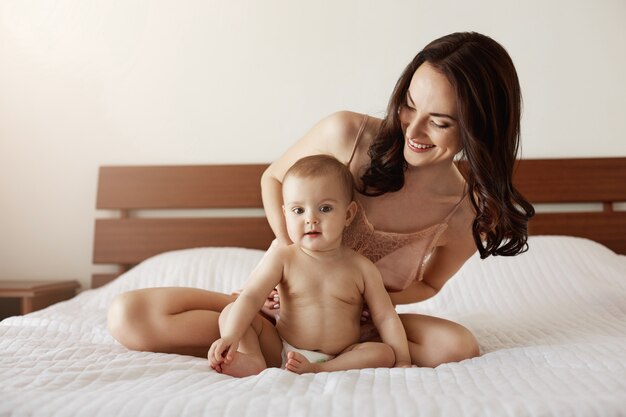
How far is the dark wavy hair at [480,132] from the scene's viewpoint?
3.90ft

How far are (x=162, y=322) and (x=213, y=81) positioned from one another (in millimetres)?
1586

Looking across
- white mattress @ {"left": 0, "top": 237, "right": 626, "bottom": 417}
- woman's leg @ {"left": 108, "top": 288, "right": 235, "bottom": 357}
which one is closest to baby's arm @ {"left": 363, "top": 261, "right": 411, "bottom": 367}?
white mattress @ {"left": 0, "top": 237, "right": 626, "bottom": 417}

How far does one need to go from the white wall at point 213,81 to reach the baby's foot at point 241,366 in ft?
5.17

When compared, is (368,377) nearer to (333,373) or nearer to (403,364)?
(333,373)

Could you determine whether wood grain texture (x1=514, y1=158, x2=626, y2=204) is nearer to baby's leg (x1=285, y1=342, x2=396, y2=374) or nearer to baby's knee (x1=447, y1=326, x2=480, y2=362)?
baby's knee (x1=447, y1=326, x2=480, y2=362)

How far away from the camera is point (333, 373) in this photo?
106cm

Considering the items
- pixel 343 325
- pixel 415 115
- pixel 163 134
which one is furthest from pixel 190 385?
pixel 163 134

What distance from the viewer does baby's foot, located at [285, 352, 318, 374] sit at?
108 cm

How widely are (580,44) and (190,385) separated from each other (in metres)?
2.28

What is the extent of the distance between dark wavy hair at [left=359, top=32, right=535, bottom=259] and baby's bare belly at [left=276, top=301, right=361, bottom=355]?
30cm

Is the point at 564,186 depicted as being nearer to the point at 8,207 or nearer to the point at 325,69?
the point at 325,69

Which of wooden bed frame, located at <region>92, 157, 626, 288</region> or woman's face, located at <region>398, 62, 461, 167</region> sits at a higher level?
woman's face, located at <region>398, 62, 461, 167</region>

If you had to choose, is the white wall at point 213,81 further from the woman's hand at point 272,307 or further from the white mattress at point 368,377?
the woman's hand at point 272,307

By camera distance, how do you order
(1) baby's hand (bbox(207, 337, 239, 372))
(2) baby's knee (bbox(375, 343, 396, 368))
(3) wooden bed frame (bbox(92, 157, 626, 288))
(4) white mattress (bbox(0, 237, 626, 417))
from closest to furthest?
(4) white mattress (bbox(0, 237, 626, 417)) < (1) baby's hand (bbox(207, 337, 239, 372)) < (2) baby's knee (bbox(375, 343, 396, 368)) < (3) wooden bed frame (bbox(92, 157, 626, 288))
